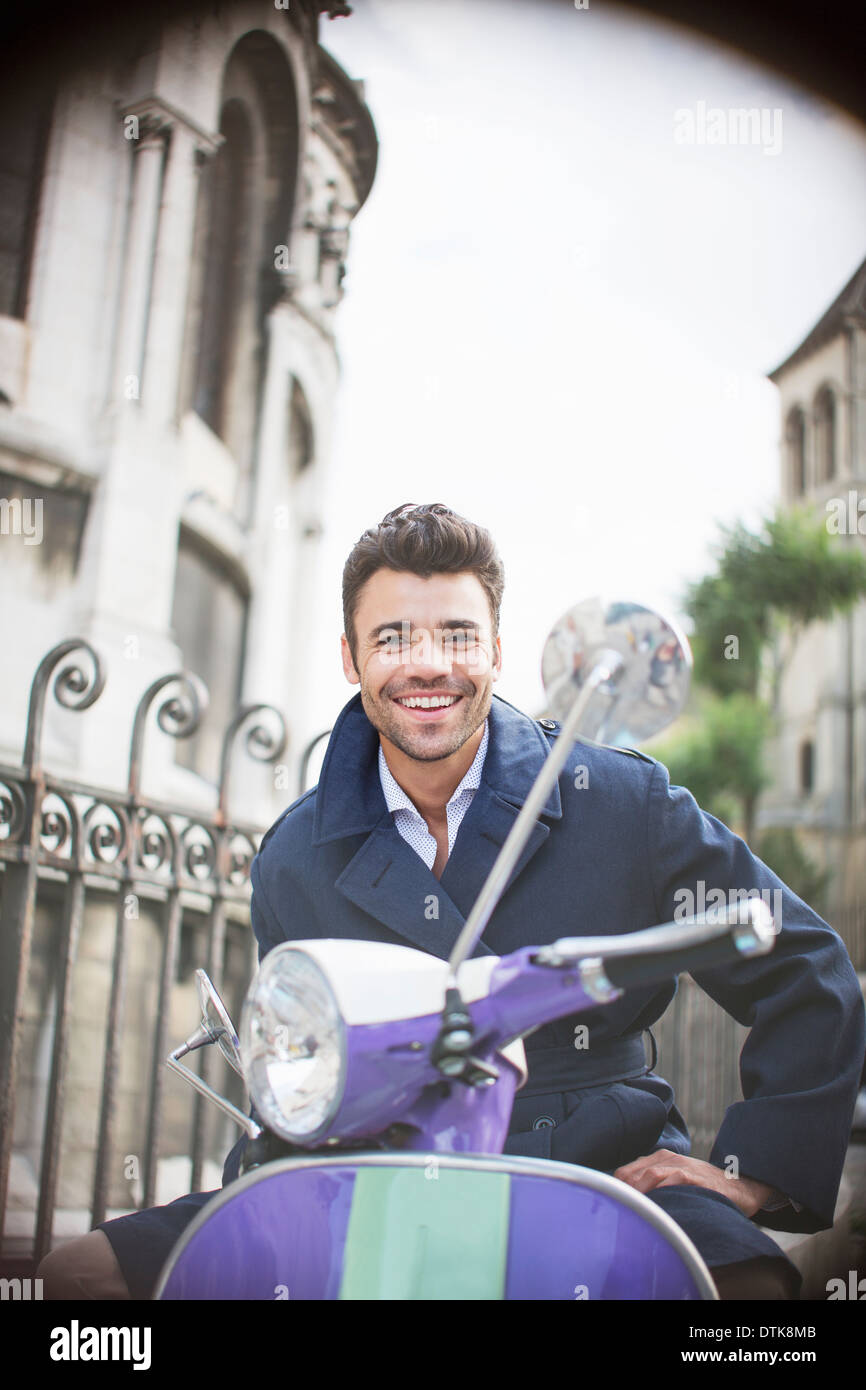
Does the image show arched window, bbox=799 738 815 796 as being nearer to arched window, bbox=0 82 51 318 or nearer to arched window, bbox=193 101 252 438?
arched window, bbox=193 101 252 438

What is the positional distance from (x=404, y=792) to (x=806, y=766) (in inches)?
1273

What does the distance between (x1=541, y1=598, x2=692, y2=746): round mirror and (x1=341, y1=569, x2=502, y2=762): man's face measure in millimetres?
485

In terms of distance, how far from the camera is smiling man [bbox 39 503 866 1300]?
1.50m

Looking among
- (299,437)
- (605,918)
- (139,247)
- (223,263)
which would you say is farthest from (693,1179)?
(299,437)

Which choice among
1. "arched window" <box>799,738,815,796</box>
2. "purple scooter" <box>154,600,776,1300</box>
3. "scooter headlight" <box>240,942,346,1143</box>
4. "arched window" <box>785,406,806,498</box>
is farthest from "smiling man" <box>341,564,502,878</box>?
"arched window" <box>799,738,815,796</box>

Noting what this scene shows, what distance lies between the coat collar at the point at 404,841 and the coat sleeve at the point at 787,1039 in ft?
0.75

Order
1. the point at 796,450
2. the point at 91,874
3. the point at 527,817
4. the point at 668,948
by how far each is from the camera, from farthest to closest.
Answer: the point at 796,450 → the point at 91,874 → the point at 527,817 → the point at 668,948

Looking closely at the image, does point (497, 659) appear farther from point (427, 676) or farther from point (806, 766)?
point (806, 766)

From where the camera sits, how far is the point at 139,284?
5238 millimetres

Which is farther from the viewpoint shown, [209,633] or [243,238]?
[243,238]

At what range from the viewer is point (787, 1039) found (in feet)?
5.04
